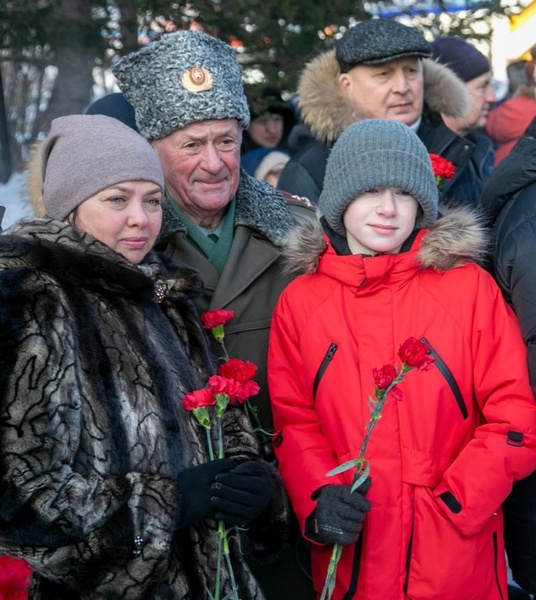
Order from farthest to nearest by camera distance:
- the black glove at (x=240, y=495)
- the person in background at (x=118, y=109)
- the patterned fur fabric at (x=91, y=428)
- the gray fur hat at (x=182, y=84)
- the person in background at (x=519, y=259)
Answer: the person in background at (x=118, y=109)
the gray fur hat at (x=182, y=84)
the person in background at (x=519, y=259)
the black glove at (x=240, y=495)
the patterned fur fabric at (x=91, y=428)

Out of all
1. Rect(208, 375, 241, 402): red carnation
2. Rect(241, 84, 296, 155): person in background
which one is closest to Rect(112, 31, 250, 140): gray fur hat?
Rect(208, 375, 241, 402): red carnation

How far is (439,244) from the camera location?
2787 mm

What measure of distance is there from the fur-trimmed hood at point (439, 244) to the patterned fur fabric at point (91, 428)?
0.57m

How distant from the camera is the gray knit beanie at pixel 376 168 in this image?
2846 mm

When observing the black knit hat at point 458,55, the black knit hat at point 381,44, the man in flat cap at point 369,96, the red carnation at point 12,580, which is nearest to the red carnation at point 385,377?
the red carnation at point 12,580

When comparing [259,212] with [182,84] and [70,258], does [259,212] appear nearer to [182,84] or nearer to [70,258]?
[182,84]

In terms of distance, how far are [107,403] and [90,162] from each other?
0.67 meters

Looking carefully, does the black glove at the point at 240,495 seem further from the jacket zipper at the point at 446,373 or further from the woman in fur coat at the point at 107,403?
the jacket zipper at the point at 446,373

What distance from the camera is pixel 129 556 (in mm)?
2236

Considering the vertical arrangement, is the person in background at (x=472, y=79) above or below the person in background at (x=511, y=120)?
above

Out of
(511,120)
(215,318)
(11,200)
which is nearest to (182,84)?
(215,318)

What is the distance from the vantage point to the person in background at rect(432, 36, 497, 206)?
5008mm

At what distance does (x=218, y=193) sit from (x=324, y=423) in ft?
2.87

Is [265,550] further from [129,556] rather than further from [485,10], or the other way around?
[485,10]
